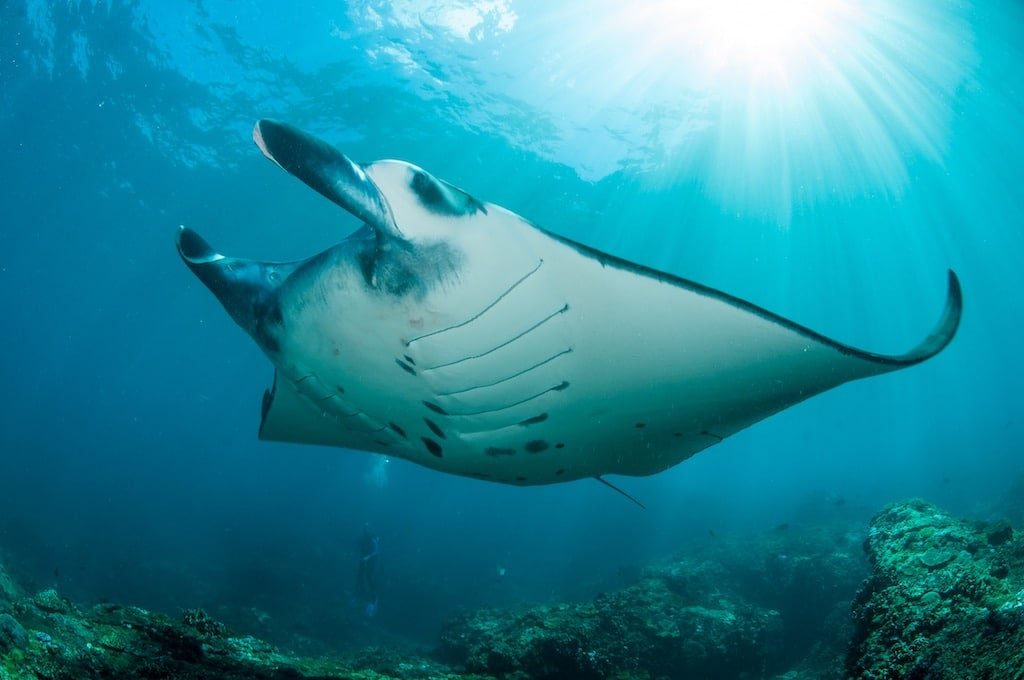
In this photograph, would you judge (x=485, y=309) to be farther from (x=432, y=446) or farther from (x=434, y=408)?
(x=432, y=446)

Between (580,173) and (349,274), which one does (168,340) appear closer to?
(580,173)

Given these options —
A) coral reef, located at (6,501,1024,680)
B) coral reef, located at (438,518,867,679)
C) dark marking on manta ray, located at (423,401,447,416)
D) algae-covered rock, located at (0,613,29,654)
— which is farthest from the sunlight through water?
algae-covered rock, located at (0,613,29,654)

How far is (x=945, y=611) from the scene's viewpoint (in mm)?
2088

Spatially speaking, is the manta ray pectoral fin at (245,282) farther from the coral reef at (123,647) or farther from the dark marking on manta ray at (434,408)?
the coral reef at (123,647)

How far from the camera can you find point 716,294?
1.88 m

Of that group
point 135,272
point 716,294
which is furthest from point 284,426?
point 135,272

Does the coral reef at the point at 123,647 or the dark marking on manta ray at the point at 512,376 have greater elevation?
the dark marking on manta ray at the point at 512,376

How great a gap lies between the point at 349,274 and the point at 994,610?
2581mm

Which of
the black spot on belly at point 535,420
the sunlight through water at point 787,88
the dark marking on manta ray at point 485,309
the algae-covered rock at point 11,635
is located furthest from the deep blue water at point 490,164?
the algae-covered rock at point 11,635

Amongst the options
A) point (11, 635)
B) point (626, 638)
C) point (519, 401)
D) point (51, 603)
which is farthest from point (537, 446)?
point (626, 638)

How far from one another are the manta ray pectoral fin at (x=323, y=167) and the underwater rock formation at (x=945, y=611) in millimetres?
2291

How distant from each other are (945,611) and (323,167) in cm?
293

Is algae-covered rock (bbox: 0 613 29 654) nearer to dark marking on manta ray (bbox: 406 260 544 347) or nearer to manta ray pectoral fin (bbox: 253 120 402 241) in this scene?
dark marking on manta ray (bbox: 406 260 544 347)

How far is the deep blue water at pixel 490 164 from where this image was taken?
12.3m
